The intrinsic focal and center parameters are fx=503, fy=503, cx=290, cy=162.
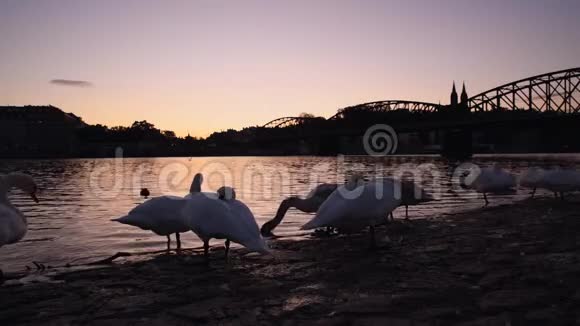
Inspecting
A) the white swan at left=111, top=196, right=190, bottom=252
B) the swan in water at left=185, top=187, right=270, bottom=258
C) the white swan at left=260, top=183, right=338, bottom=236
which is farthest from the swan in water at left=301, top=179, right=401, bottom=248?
the white swan at left=260, top=183, right=338, bottom=236

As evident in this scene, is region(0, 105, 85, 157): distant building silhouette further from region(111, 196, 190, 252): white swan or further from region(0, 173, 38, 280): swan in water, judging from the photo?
region(0, 173, 38, 280): swan in water

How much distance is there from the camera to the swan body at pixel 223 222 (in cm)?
635

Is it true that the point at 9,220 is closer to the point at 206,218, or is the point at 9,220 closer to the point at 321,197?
the point at 206,218

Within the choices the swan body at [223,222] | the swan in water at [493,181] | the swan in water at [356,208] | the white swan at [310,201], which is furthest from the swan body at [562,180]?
the swan body at [223,222]

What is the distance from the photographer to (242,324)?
4195mm

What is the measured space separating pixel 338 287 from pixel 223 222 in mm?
1915

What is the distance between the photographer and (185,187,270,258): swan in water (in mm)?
6348

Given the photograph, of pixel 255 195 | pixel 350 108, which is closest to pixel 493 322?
pixel 255 195

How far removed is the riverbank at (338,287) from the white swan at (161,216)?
Result: 495mm

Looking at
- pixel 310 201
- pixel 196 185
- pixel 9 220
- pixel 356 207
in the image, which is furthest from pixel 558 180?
pixel 9 220

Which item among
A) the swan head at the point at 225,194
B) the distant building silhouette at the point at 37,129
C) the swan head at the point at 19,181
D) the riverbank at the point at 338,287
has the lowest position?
the riverbank at the point at 338,287

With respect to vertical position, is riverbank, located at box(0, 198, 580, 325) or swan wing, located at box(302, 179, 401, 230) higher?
swan wing, located at box(302, 179, 401, 230)

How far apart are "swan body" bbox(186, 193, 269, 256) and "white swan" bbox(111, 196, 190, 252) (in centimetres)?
81

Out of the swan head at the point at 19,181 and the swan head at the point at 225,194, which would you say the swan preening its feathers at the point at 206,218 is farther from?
the swan head at the point at 19,181
